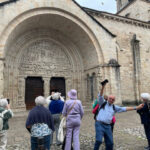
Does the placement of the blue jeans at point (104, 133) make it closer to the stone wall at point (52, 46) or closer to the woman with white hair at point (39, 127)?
the woman with white hair at point (39, 127)

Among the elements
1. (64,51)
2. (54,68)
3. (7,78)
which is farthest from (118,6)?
(7,78)

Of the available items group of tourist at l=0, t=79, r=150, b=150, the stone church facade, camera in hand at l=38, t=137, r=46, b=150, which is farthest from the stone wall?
camera in hand at l=38, t=137, r=46, b=150

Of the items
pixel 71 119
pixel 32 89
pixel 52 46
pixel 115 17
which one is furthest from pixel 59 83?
pixel 71 119

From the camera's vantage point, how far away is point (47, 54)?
11.4m

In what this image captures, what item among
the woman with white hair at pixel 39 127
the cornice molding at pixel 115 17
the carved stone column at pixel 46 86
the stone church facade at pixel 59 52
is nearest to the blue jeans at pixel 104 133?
the woman with white hair at pixel 39 127

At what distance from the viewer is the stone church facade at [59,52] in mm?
8812

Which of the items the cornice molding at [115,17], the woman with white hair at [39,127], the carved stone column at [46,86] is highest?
the cornice molding at [115,17]

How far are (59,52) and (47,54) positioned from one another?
104 cm

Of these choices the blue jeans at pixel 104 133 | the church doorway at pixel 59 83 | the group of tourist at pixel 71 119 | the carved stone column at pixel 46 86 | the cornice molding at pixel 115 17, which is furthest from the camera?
the cornice molding at pixel 115 17

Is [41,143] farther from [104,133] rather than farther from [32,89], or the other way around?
[32,89]

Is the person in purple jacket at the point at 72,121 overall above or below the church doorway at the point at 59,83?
below

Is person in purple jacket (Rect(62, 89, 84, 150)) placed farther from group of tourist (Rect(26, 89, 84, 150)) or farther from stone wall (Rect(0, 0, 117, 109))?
stone wall (Rect(0, 0, 117, 109))

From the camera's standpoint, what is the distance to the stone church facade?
8812 millimetres

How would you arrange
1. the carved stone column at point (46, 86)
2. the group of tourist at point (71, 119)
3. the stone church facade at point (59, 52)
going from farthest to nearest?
the carved stone column at point (46, 86) < the stone church facade at point (59, 52) < the group of tourist at point (71, 119)
